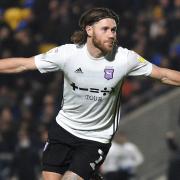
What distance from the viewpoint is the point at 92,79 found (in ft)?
27.1

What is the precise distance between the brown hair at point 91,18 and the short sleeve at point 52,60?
176 mm

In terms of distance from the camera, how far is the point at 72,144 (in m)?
8.41

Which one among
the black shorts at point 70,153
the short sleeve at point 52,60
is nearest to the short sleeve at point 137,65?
the short sleeve at point 52,60

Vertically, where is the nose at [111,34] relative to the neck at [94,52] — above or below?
above

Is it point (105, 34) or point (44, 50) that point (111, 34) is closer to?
point (105, 34)

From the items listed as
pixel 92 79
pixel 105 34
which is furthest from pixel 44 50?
pixel 105 34

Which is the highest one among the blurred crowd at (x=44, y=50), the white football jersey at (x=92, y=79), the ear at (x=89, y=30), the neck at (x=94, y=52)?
the ear at (x=89, y=30)

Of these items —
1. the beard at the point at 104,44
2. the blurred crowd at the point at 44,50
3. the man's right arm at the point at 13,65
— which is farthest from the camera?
the blurred crowd at the point at 44,50

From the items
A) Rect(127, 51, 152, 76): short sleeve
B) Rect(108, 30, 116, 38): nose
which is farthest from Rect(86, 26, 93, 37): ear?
Rect(127, 51, 152, 76): short sleeve

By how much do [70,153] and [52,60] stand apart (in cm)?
91

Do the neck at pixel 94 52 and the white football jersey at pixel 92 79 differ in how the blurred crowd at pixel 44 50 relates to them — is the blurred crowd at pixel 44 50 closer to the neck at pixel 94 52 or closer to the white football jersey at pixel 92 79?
the white football jersey at pixel 92 79

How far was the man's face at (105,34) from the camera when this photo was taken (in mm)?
8102

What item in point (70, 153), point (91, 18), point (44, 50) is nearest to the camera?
point (91, 18)

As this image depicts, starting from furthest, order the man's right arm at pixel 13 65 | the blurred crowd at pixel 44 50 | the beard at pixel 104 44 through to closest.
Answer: the blurred crowd at pixel 44 50 → the man's right arm at pixel 13 65 → the beard at pixel 104 44
